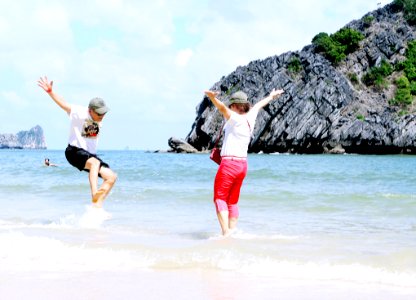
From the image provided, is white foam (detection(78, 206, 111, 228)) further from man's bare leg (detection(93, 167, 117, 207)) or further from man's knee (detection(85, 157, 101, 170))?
man's knee (detection(85, 157, 101, 170))

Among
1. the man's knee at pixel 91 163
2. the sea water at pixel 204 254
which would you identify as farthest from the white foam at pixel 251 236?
the man's knee at pixel 91 163

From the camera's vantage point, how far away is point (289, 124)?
9950cm

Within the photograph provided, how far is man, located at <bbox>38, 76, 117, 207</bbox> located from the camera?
335 inches

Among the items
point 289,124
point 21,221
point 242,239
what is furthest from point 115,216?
point 289,124

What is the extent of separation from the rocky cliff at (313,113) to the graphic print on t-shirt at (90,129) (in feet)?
292

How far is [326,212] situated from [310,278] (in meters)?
6.43

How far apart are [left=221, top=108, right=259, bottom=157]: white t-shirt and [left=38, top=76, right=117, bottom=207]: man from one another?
6.87 feet

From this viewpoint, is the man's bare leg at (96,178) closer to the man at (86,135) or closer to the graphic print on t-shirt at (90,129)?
the man at (86,135)

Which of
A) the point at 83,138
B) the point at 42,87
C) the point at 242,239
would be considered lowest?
the point at 242,239

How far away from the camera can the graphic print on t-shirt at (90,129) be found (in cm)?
859

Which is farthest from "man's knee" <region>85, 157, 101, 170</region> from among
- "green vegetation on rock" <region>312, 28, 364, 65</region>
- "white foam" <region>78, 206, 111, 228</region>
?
"green vegetation on rock" <region>312, 28, 364, 65</region>

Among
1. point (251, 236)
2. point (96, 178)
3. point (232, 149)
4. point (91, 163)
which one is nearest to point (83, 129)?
point (91, 163)

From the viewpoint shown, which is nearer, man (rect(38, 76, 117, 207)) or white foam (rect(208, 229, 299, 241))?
white foam (rect(208, 229, 299, 241))

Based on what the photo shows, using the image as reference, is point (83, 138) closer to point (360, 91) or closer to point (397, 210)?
point (397, 210)
